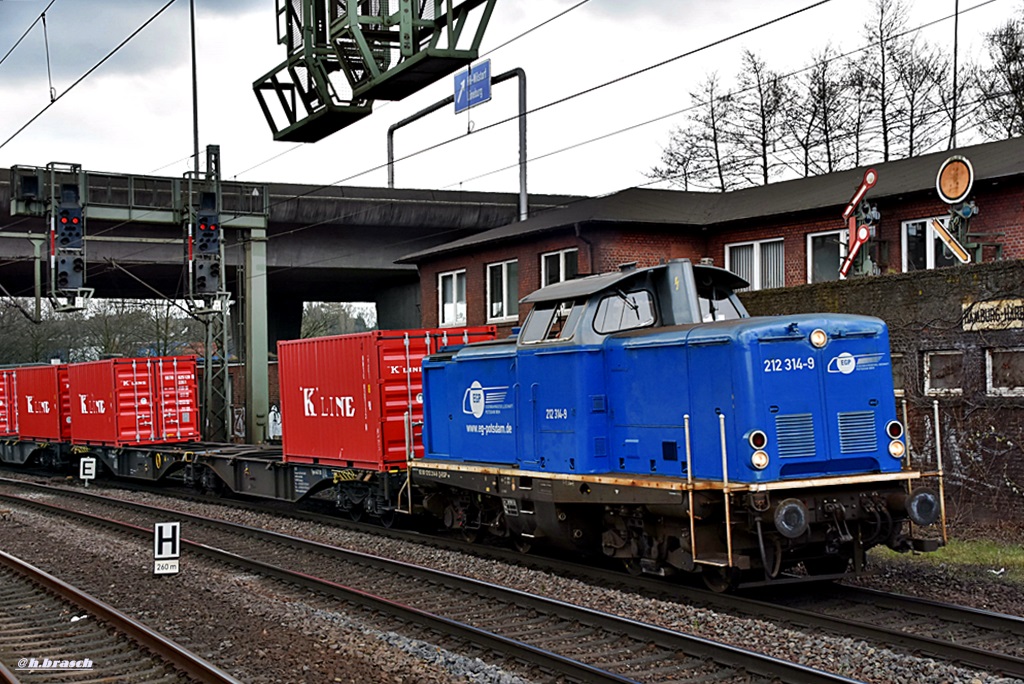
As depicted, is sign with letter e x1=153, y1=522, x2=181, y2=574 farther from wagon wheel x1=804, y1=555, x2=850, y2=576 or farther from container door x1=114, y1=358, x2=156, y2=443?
container door x1=114, y1=358, x2=156, y2=443

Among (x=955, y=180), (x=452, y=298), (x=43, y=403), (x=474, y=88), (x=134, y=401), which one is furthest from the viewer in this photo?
(x=43, y=403)

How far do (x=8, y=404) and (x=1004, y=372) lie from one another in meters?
30.8

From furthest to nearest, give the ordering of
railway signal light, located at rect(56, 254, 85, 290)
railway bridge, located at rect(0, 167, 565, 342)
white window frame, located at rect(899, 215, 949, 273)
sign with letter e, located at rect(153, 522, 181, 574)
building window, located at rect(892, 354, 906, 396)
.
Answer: railway bridge, located at rect(0, 167, 565, 342)
railway signal light, located at rect(56, 254, 85, 290)
white window frame, located at rect(899, 215, 949, 273)
building window, located at rect(892, 354, 906, 396)
sign with letter e, located at rect(153, 522, 181, 574)

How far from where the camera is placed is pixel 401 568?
12.6 m

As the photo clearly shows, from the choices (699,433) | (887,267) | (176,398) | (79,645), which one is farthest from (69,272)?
(699,433)

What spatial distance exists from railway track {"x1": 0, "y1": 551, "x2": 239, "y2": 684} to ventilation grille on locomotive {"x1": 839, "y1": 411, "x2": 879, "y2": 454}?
235 inches

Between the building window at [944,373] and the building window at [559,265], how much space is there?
10364 millimetres

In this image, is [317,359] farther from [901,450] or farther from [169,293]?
[169,293]

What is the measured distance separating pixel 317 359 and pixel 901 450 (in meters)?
11.0

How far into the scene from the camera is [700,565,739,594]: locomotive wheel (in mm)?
10414

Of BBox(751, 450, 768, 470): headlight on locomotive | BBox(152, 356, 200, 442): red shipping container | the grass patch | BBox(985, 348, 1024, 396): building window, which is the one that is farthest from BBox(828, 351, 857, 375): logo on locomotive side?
BBox(152, 356, 200, 442): red shipping container

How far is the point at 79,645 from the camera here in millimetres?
9414

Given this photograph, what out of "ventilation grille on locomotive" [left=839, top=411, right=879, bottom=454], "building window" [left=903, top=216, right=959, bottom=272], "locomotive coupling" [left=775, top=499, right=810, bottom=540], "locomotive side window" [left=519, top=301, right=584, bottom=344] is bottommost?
"locomotive coupling" [left=775, top=499, right=810, bottom=540]

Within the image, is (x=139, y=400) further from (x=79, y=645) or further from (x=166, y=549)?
(x=79, y=645)
